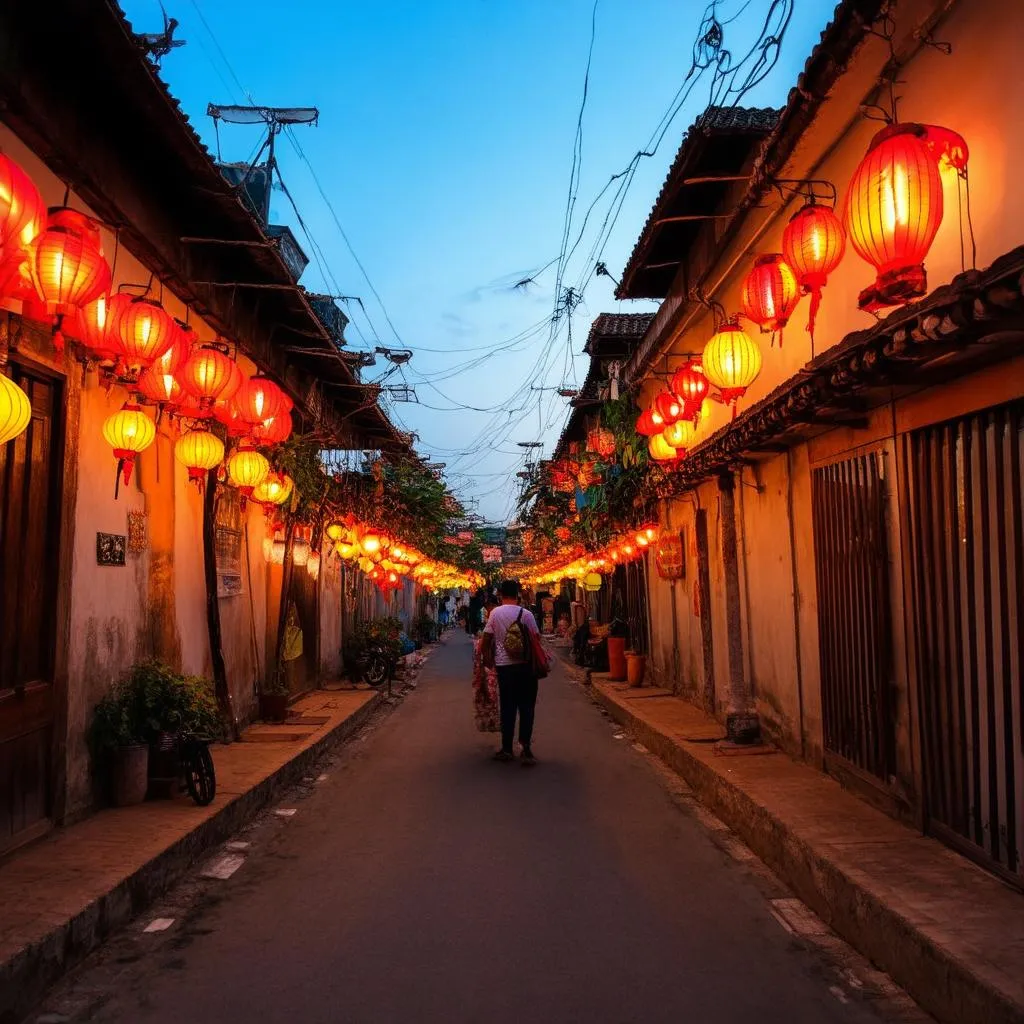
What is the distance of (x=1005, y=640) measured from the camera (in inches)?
219

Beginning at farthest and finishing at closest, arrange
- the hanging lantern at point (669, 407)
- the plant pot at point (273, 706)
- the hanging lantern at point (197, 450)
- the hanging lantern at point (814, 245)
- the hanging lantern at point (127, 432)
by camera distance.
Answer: the plant pot at point (273, 706), the hanging lantern at point (669, 407), the hanging lantern at point (197, 450), the hanging lantern at point (127, 432), the hanging lantern at point (814, 245)

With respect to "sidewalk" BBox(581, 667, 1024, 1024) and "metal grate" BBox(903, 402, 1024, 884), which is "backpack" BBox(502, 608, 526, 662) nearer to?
"sidewalk" BBox(581, 667, 1024, 1024)

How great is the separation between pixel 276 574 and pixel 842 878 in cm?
1203

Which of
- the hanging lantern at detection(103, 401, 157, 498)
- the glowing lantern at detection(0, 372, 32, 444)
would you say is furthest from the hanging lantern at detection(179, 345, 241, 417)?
the glowing lantern at detection(0, 372, 32, 444)

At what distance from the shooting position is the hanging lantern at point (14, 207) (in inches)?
183

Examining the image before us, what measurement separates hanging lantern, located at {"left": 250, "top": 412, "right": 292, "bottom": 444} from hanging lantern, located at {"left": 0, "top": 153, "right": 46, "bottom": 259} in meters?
5.12

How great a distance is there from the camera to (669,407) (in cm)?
1204

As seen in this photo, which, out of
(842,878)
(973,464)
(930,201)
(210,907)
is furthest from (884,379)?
(210,907)

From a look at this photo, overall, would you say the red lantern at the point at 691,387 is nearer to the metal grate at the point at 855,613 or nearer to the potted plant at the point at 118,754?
the metal grate at the point at 855,613

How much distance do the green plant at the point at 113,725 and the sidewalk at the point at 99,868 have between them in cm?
58

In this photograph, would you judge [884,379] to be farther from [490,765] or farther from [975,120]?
[490,765]

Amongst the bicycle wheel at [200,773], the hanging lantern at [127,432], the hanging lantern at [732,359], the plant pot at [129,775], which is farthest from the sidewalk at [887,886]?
the hanging lantern at [127,432]

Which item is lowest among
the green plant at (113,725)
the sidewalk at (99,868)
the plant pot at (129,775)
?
the sidewalk at (99,868)

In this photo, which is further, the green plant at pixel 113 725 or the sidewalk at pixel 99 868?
the green plant at pixel 113 725
